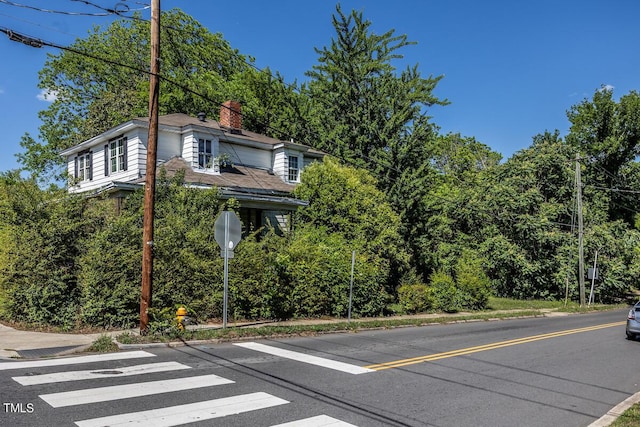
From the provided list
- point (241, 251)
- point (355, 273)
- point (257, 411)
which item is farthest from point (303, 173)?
point (257, 411)

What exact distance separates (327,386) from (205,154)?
17687 mm

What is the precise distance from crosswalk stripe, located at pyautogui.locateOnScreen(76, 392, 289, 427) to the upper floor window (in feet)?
60.3

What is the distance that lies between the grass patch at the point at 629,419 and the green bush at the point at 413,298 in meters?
13.4

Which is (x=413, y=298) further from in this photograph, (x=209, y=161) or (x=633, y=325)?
(x=209, y=161)

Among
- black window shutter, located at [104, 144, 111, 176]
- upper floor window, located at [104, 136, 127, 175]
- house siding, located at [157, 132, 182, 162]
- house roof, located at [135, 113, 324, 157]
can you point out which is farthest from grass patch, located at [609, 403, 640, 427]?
black window shutter, located at [104, 144, 111, 176]

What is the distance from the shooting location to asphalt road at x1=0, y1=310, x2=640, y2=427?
236 inches

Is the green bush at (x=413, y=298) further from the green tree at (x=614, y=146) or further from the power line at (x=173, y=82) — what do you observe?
the green tree at (x=614, y=146)

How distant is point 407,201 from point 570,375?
63.6 feet

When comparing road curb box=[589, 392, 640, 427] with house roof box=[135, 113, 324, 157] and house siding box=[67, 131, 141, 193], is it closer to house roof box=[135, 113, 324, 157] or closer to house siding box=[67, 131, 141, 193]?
house siding box=[67, 131, 141, 193]

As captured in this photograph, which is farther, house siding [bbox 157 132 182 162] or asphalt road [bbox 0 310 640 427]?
house siding [bbox 157 132 182 162]

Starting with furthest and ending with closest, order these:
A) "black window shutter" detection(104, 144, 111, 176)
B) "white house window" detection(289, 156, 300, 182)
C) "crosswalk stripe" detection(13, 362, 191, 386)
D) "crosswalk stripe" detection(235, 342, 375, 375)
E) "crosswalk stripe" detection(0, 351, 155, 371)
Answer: "white house window" detection(289, 156, 300, 182) → "black window shutter" detection(104, 144, 111, 176) → "crosswalk stripe" detection(235, 342, 375, 375) → "crosswalk stripe" detection(0, 351, 155, 371) → "crosswalk stripe" detection(13, 362, 191, 386)

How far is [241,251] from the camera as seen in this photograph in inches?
585

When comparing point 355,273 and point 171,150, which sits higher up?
point 171,150

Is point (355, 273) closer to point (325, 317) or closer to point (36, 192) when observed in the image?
point (325, 317)
